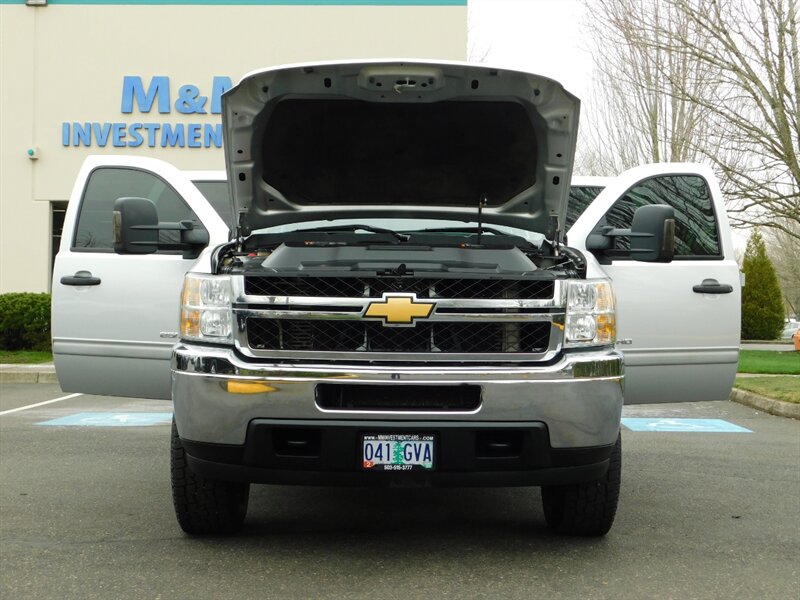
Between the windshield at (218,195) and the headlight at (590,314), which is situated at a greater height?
the windshield at (218,195)

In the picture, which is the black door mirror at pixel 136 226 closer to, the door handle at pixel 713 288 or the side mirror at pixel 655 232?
the side mirror at pixel 655 232

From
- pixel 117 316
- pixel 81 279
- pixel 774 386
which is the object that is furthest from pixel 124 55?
pixel 117 316

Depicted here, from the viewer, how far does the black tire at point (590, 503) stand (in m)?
4.83

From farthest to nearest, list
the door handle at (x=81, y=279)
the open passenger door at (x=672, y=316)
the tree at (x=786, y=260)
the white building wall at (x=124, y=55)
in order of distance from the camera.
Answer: the tree at (x=786, y=260)
the white building wall at (x=124, y=55)
the door handle at (x=81, y=279)
the open passenger door at (x=672, y=316)

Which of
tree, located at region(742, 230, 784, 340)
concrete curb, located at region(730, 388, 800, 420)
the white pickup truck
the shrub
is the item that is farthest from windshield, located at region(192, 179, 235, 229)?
tree, located at region(742, 230, 784, 340)

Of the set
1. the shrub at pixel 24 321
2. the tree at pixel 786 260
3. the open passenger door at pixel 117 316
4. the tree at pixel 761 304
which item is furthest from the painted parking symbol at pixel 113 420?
the tree at pixel 786 260

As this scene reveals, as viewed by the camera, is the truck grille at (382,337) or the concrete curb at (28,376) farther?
the concrete curb at (28,376)

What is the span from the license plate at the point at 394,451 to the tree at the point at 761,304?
1289 inches

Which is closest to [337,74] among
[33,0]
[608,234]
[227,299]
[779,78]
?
[227,299]

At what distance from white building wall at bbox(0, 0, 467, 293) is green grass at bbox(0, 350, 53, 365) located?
11.6ft

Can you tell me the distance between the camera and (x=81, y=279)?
6406 millimetres

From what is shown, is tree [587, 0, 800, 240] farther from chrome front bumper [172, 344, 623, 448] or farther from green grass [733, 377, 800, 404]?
chrome front bumper [172, 344, 623, 448]

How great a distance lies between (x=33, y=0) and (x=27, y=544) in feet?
61.2

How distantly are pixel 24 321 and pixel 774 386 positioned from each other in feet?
39.4
